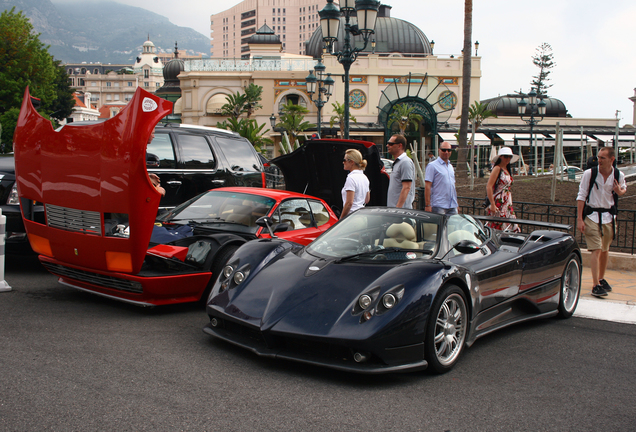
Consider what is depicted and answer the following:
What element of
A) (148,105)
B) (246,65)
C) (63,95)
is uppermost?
(246,65)

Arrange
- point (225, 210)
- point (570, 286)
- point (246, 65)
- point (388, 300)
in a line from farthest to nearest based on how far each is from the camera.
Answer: point (246, 65), point (225, 210), point (570, 286), point (388, 300)

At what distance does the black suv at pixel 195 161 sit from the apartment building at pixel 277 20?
163980mm

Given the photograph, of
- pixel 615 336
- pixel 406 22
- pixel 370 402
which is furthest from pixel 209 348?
pixel 406 22

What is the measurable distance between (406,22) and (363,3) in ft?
194

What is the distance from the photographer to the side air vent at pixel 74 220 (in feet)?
17.5

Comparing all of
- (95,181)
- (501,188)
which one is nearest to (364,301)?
(95,181)

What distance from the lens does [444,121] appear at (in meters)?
54.7

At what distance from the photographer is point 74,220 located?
18.0ft

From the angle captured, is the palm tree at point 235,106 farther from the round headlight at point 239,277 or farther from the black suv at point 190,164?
the round headlight at point 239,277

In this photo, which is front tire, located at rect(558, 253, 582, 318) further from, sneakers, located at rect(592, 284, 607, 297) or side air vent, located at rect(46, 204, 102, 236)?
side air vent, located at rect(46, 204, 102, 236)

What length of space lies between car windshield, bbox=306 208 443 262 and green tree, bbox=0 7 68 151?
3762cm

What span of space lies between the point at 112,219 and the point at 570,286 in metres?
4.97

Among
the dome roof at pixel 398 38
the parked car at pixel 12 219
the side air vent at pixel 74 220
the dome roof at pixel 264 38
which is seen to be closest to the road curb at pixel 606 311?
the side air vent at pixel 74 220

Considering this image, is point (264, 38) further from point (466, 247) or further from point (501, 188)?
point (466, 247)
